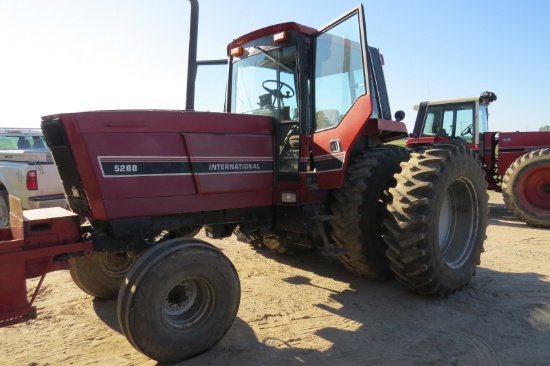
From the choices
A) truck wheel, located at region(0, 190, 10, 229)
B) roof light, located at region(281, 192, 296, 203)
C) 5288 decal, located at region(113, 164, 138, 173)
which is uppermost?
5288 decal, located at region(113, 164, 138, 173)

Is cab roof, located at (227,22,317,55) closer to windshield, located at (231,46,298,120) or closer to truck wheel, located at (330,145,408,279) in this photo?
windshield, located at (231,46,298,120)

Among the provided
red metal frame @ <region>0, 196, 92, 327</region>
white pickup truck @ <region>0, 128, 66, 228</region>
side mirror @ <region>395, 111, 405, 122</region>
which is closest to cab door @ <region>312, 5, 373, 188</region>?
side mirror @ <region>395, 111, 405, 122</region>

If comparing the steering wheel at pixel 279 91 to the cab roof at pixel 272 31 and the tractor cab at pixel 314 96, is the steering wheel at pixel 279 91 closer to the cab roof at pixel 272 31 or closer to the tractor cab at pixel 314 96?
the tractor cab at pixel 314 96

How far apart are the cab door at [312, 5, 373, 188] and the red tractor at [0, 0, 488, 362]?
1 centimetres

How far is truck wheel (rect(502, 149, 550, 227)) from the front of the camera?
8.33 meters

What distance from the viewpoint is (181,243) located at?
9.71ft

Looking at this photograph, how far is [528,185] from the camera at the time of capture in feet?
28.2

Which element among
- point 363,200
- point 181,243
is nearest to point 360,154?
point 363,200

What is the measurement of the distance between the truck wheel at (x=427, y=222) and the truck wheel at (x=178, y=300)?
1640 mm

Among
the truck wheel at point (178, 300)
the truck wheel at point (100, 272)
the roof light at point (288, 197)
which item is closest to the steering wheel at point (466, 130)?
the roof light at point (288, 197)

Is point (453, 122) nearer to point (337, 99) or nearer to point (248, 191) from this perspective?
point (337, 99)

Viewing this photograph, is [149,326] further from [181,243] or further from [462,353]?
[462,353]

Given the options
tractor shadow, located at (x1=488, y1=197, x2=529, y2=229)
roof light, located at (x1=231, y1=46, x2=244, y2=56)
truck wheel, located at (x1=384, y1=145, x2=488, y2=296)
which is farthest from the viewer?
tractor shadow, located at (x1=488, y1=197, x2=529, y2=229)

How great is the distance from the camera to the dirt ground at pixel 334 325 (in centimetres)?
302
